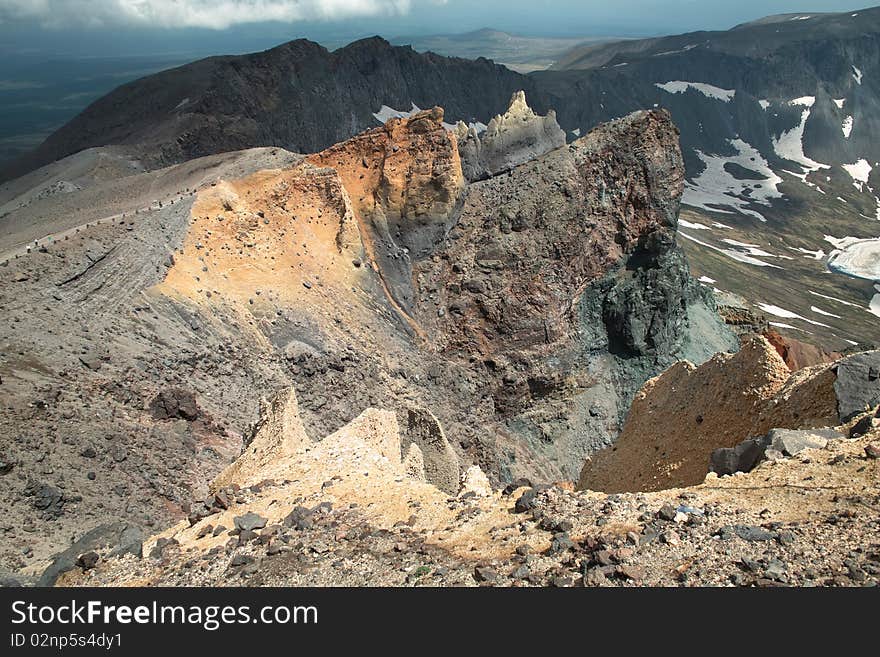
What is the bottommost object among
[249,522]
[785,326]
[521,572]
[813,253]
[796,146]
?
[813,253]

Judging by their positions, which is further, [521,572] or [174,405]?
[174,405]


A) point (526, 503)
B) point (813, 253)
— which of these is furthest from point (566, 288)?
point (813, 253)

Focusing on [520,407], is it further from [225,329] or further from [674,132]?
[674,132]

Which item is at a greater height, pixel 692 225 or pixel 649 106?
pixel 649 106

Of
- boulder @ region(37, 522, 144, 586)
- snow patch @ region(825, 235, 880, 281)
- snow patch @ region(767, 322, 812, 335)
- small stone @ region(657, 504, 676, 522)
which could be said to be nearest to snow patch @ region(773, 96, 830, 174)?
snow patch @ region(825, 235, 880, 281)

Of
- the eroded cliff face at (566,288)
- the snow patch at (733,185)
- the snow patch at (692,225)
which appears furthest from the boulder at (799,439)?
the snow patch at (733,185)

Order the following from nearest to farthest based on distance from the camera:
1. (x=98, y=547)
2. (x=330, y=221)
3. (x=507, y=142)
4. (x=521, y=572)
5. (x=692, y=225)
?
(x=521, y=572) < (x=98, y=547) < (x=330, y=221) < (x=507, y=142) < (x=692, y=225)

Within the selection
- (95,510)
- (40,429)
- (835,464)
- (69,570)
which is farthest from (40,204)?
(835,464)

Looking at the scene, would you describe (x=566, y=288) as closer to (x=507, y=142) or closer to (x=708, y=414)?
(x=507, y=142)

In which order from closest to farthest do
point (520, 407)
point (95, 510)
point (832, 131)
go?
1. point (95, 510)
2. point (520, 407)
3. point (832, 131)
